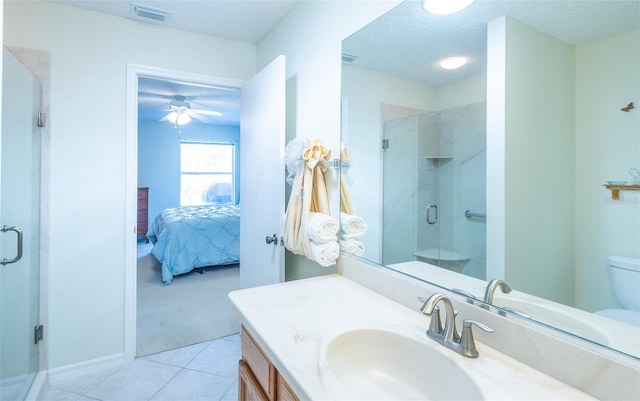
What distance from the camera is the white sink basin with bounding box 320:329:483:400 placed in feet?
2.79

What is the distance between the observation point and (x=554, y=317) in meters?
0.84

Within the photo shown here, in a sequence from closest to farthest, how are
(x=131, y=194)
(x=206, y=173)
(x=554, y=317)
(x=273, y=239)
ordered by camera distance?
1. (x=554, y=317)
2. (x=273, y=239)
3. (x=131, y=194)
4. (x=206, y=173)

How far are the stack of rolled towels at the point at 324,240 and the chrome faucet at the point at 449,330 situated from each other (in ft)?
2.25

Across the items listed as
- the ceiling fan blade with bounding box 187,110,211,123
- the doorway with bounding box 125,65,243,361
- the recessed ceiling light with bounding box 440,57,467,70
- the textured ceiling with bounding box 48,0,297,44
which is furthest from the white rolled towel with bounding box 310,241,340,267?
the ceiling fan blade with bounding box 187,110,211,123

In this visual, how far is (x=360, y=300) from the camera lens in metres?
1.31

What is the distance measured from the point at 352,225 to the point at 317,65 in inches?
38.2

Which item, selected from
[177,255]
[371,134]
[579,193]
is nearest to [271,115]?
[371,134]

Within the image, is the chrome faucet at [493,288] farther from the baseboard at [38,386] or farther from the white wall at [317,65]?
the baseboard at [38,386]

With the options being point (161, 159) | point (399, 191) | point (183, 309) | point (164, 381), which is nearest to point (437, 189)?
point (399, 191)

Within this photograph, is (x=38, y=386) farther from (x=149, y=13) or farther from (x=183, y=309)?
(x=149, y=13)

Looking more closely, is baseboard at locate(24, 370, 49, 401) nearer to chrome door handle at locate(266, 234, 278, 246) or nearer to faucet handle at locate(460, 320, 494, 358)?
chrome door handle at locate(266, 234, 278, 246)

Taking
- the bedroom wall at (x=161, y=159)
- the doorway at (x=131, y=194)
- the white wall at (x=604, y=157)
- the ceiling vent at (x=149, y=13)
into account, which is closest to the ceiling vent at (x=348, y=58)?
the white wall at (x=604, y=157)

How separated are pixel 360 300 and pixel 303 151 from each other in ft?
2.73

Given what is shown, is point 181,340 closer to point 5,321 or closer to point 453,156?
point 5,321
